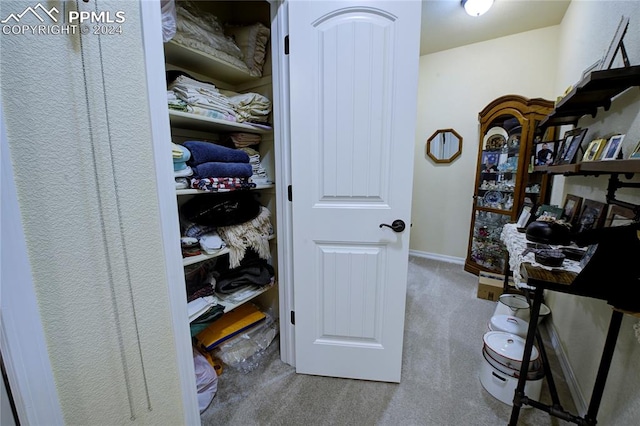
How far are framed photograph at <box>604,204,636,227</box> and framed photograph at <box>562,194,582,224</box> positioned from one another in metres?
0.37

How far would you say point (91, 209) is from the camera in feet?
2.34

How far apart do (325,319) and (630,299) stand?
1.21m

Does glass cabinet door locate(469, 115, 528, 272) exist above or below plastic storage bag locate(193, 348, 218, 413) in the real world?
above

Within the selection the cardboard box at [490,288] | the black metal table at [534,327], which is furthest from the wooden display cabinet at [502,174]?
the black metal table at [534,327]

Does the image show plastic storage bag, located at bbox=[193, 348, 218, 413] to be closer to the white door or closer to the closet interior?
the closet interior

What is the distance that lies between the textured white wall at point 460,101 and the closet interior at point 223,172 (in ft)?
8.10

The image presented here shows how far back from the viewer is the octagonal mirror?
3.23 m

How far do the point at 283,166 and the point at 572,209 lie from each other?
Answer: 71.1 inches

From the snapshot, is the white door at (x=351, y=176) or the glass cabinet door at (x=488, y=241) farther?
the glass cabinet door at (x=488, y=241)

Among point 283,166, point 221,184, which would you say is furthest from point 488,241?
point 221,184

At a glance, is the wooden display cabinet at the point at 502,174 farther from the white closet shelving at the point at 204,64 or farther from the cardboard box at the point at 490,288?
the white closet shelving at the point at 204,64

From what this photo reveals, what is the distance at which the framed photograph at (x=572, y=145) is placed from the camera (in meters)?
1.54

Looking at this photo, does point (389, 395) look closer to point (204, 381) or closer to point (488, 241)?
point (204, 381)

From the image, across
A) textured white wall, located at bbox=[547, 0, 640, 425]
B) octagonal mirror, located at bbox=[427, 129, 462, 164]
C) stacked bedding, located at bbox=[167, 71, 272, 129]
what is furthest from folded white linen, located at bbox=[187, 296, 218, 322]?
octagonal mirror, located at bbox=[427, 129, 462, 164]
